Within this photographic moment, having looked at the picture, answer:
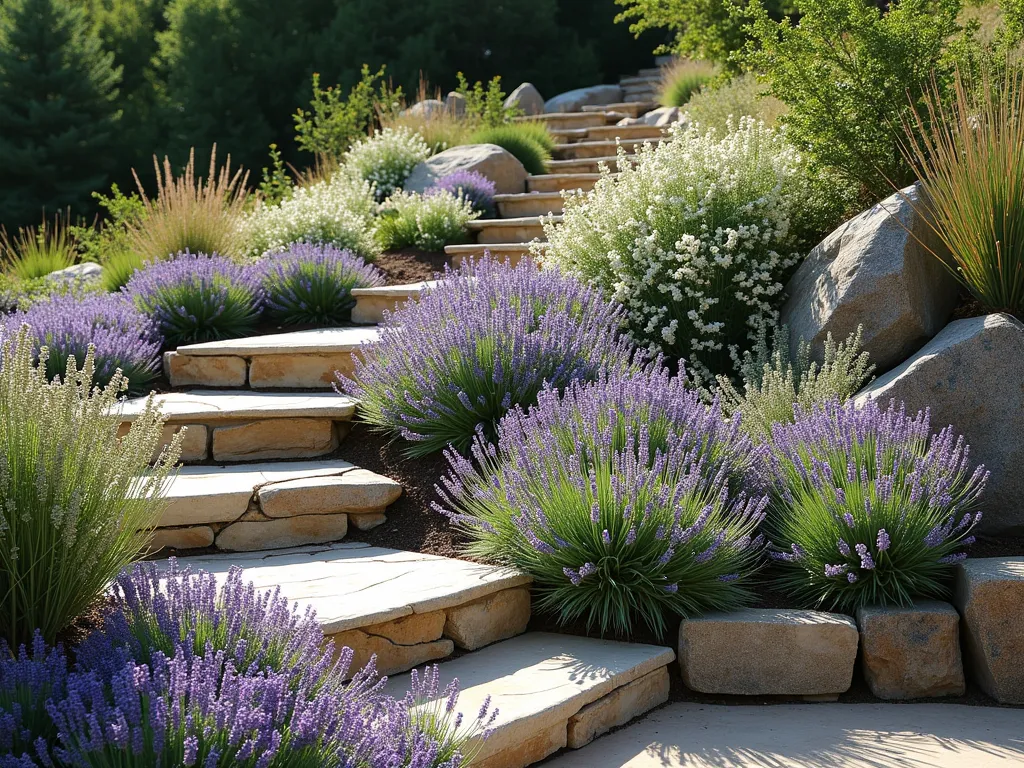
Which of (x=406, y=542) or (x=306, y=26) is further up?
(x=306, y=26)

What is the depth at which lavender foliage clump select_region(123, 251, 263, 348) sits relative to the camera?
5.85 m

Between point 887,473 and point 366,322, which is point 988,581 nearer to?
point 887,473

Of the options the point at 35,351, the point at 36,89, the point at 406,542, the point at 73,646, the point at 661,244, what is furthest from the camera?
the point at 36,89

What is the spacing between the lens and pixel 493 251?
7.38 metres

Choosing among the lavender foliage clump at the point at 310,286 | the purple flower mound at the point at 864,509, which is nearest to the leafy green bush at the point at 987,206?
the purple flower mound at the point at 864,509

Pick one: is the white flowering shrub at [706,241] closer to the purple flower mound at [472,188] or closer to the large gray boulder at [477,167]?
the purple flower mound at [472,188]

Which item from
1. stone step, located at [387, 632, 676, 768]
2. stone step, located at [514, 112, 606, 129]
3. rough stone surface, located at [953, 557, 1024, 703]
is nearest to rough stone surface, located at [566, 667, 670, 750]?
stone step, located at [387, 632, 676, 768]

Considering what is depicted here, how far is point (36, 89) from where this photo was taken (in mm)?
18766

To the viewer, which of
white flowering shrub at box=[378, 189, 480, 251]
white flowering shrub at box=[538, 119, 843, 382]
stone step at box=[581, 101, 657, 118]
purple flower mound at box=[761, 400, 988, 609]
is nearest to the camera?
purple flower mound at box=[761, 400, 988, 609]

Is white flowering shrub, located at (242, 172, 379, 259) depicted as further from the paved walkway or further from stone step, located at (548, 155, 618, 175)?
the paved walkway

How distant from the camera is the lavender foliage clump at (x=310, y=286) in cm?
633

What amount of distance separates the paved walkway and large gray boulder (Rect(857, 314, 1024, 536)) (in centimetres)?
100

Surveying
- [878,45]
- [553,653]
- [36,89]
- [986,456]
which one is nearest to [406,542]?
[553,653]

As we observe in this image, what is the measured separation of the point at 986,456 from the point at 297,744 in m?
3.10
